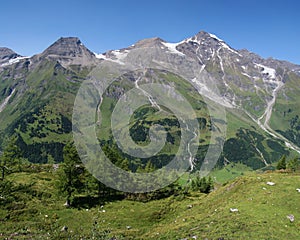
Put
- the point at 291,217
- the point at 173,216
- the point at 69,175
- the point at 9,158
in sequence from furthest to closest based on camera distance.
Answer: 1. the point at 69,175
2. the point at 9,158
3. the point at 173,216
4. the point at 291,217

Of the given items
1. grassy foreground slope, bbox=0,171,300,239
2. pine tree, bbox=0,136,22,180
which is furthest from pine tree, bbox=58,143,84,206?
pine tree, bbox=0,136,22,180

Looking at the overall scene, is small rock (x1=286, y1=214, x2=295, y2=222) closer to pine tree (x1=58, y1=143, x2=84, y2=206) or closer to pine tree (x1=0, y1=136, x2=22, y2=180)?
pine tree (x1=58, y1=143, x2=84, y2=206)

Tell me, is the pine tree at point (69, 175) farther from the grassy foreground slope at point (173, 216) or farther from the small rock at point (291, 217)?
the small rock at point (291, 217)

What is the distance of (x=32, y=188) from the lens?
5731 cm

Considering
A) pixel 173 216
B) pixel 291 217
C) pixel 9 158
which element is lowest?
pixel 173 216

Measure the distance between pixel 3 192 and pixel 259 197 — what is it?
44242mm

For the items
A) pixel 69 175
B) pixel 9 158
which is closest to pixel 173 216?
pixel 69 175

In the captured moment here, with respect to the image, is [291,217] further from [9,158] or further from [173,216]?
[9,158]

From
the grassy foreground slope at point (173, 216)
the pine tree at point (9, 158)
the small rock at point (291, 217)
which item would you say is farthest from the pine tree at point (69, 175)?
the small rock at point (291, 217)

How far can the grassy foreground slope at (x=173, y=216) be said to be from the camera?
32.5 meters

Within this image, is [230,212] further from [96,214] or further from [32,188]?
[32,188]

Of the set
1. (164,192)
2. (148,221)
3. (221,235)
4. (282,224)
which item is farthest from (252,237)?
(164,192)

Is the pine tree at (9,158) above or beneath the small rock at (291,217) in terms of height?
above

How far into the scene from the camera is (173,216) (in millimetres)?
46438
